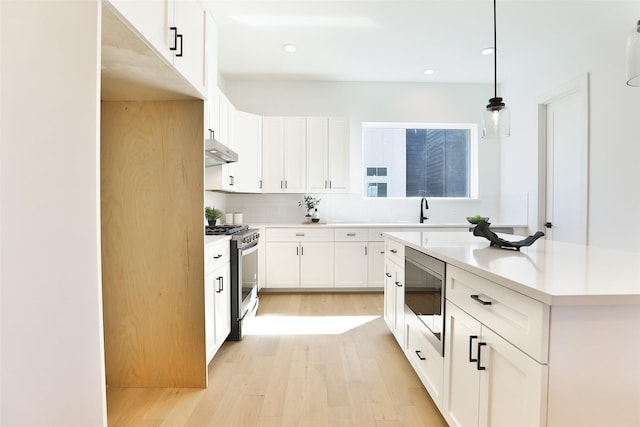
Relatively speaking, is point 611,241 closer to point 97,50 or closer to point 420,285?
point 420,285

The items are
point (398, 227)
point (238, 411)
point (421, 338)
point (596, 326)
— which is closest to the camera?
point (596, 326)

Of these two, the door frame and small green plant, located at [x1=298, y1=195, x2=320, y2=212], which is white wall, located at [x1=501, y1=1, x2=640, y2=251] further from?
small green plant, located at [x1=298, y1=195, x2=320, y2=212]

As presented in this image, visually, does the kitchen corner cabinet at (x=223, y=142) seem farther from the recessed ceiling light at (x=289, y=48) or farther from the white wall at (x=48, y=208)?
the white wall at (x=48, y=208)

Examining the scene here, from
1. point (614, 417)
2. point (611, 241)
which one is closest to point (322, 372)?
point (614, 417)

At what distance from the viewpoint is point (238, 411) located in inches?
67.6

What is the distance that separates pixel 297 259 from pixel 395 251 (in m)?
1.82

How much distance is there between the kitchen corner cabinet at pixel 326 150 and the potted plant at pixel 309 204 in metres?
0.23

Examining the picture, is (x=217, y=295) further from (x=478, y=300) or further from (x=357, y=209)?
(x=357, y=209)

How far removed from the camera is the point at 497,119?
6.88 ft

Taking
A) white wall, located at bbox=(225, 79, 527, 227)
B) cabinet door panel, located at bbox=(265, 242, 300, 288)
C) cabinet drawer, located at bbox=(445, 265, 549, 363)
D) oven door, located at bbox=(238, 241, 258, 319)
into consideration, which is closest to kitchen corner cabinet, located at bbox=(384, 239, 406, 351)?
cabinet drawer, located at bbox=(445, 265, 549, 363)

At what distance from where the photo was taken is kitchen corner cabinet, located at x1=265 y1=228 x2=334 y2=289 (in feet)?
13.1

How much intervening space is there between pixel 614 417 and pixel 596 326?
0.25 metres

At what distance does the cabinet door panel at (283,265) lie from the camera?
400cm

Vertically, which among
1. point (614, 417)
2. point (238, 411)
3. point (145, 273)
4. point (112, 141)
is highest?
point (112, 141)
